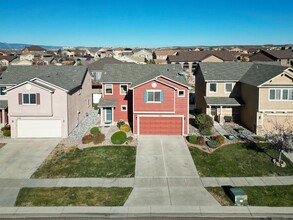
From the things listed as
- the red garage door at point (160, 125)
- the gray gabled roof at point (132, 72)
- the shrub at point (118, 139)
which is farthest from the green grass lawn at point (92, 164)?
the gray gabled roof at point (132, 72)

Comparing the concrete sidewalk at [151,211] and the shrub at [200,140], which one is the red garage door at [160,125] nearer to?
the shrub at [200,140]

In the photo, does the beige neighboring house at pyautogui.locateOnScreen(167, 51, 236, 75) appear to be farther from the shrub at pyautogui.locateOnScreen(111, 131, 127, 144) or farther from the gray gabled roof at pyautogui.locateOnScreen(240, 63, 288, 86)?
the shrub at pyautogui.locateOnScreen(111, 131, 127, 144)

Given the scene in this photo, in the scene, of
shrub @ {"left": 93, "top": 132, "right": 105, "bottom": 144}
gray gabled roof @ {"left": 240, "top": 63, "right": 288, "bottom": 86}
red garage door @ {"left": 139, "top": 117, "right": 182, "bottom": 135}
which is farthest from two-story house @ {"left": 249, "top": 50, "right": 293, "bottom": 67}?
shrub @ {"left": 93, "top": 132, "right": 105, "bottom": 144}

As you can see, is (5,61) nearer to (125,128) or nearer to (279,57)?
(125,128)

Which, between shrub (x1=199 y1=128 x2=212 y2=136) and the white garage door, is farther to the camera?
shrub (x1=199 y1=128 x2=212 y2=136)

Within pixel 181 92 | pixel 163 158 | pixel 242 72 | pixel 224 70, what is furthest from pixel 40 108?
pixel 242 72

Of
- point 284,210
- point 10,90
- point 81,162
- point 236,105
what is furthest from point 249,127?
point 10,90

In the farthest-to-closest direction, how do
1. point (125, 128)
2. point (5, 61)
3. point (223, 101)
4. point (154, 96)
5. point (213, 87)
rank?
point (5, 61), point (213, 87), point (223, 101), point (125, 128), point (154, 96)
